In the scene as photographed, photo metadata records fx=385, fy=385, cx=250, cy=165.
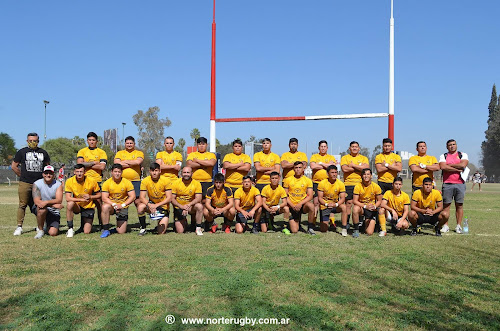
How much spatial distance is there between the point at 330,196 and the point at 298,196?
616 millimetres

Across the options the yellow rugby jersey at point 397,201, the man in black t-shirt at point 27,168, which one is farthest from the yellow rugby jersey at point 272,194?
the man in black t-shirt at point 27,168

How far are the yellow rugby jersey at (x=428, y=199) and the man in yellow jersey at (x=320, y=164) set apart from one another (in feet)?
5.75

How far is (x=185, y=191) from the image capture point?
7.24 m

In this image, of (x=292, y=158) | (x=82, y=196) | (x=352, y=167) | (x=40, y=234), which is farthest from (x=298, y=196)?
(x=40, y=234)

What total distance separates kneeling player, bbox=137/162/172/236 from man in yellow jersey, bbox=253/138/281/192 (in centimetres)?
180

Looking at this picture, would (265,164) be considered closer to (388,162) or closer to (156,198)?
(156,198)

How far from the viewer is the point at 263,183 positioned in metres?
7.86

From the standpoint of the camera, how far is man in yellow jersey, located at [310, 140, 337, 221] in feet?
25.9

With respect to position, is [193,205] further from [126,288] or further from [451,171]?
[451,171]

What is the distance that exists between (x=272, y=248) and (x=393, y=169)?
3454mm

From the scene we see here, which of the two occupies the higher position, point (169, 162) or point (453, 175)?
point (169, 162)

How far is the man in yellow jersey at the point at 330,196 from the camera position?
7344 mm

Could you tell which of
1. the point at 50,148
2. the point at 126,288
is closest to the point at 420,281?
the point at 126,288

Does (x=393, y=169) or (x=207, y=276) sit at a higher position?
(x=393, y=169)
